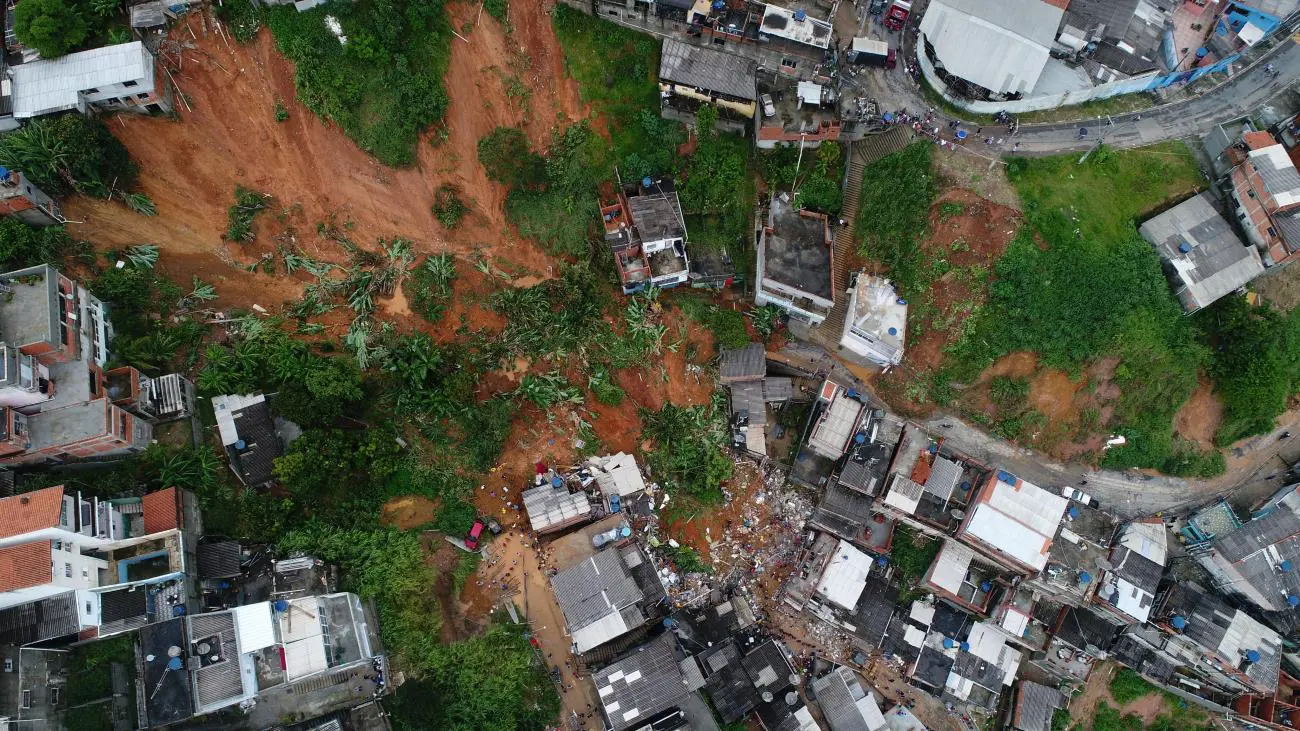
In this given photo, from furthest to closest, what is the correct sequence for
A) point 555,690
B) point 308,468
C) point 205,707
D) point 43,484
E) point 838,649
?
A: 1. point 838,649
2. point 555,690
3. point 308,468
4. point 43,484
5. point 205,707

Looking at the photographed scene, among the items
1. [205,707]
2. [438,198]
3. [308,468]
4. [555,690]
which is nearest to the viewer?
[205,707]

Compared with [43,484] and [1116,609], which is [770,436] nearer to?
[1116,609]

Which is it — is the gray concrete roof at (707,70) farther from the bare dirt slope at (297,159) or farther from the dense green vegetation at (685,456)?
the dense green vegetation at (685,456)

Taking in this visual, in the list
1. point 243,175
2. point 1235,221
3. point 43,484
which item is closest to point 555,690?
point 43,484

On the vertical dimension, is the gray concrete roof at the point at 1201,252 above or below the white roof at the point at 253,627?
above

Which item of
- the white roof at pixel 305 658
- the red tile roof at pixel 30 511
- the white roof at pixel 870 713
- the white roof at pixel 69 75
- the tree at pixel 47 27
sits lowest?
the white roof at pixel 870 713

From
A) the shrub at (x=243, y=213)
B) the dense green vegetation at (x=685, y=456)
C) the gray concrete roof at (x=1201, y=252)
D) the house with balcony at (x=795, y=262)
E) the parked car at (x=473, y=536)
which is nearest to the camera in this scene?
the parked car at (x=473, y=536)

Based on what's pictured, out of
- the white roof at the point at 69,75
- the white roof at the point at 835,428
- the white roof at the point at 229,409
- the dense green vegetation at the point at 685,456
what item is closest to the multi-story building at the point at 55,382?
Answer: the white roof at the point at 229,409

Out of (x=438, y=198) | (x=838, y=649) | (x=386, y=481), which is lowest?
(x=838, y=649)
